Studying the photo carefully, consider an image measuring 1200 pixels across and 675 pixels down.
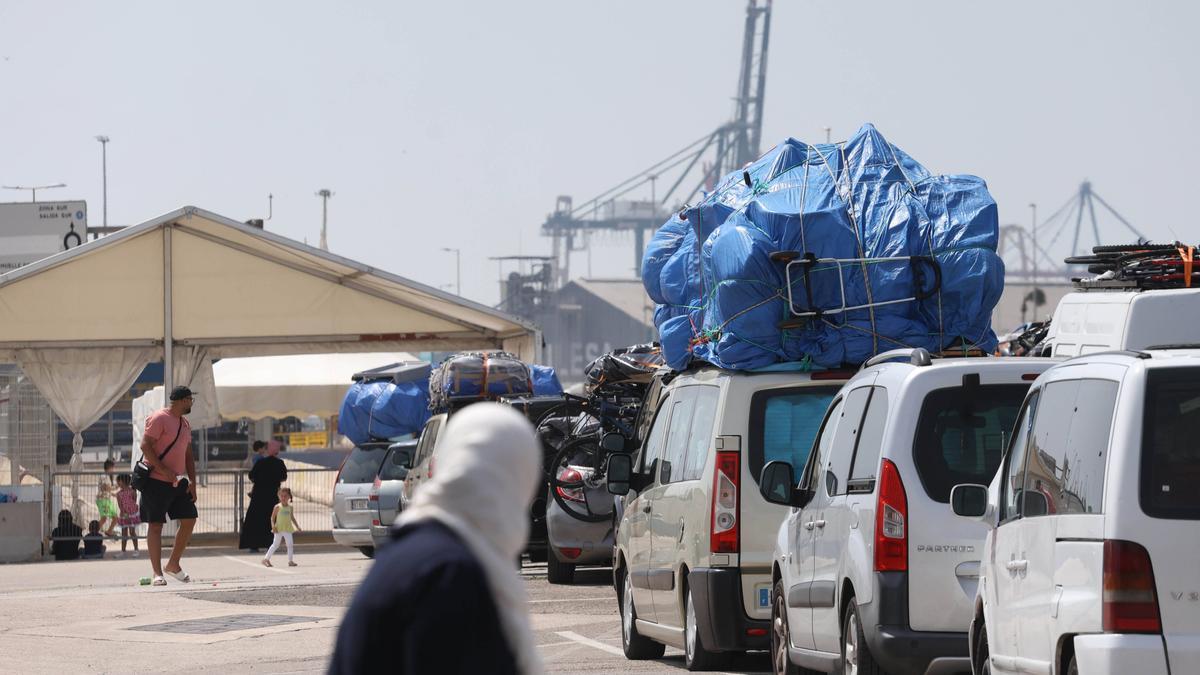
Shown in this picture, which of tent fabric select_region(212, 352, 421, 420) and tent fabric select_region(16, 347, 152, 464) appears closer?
tent fabric select_region(16, 347, 152, 464)

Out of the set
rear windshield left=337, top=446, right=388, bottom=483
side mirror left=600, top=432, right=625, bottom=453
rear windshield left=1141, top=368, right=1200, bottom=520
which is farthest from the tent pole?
rear windshield left=1141, top=368, right=1200, bottom=520

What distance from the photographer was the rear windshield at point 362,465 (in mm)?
24828

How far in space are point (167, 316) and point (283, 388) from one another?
339 inches

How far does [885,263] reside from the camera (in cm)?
1091

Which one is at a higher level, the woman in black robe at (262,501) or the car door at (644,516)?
the car door at (644,516)

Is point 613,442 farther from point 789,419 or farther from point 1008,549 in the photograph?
point 1008,549

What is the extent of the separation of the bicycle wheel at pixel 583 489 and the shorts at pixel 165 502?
3.35m

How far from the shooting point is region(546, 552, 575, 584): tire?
18422mm

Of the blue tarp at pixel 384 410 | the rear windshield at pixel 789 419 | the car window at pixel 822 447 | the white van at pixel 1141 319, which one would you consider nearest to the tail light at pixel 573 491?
the rear windshield at pixel 789 419

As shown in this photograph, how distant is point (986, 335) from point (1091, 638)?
521 centimetres

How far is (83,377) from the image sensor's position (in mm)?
27469

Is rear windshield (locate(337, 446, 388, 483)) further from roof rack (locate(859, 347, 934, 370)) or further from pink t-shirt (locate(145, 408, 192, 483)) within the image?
roof rack (locate(859, 347, 934, 370))

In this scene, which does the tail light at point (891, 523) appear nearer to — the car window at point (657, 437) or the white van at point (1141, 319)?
the white van at point (1141, 319)

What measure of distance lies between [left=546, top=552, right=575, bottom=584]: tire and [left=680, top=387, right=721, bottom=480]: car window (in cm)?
777
